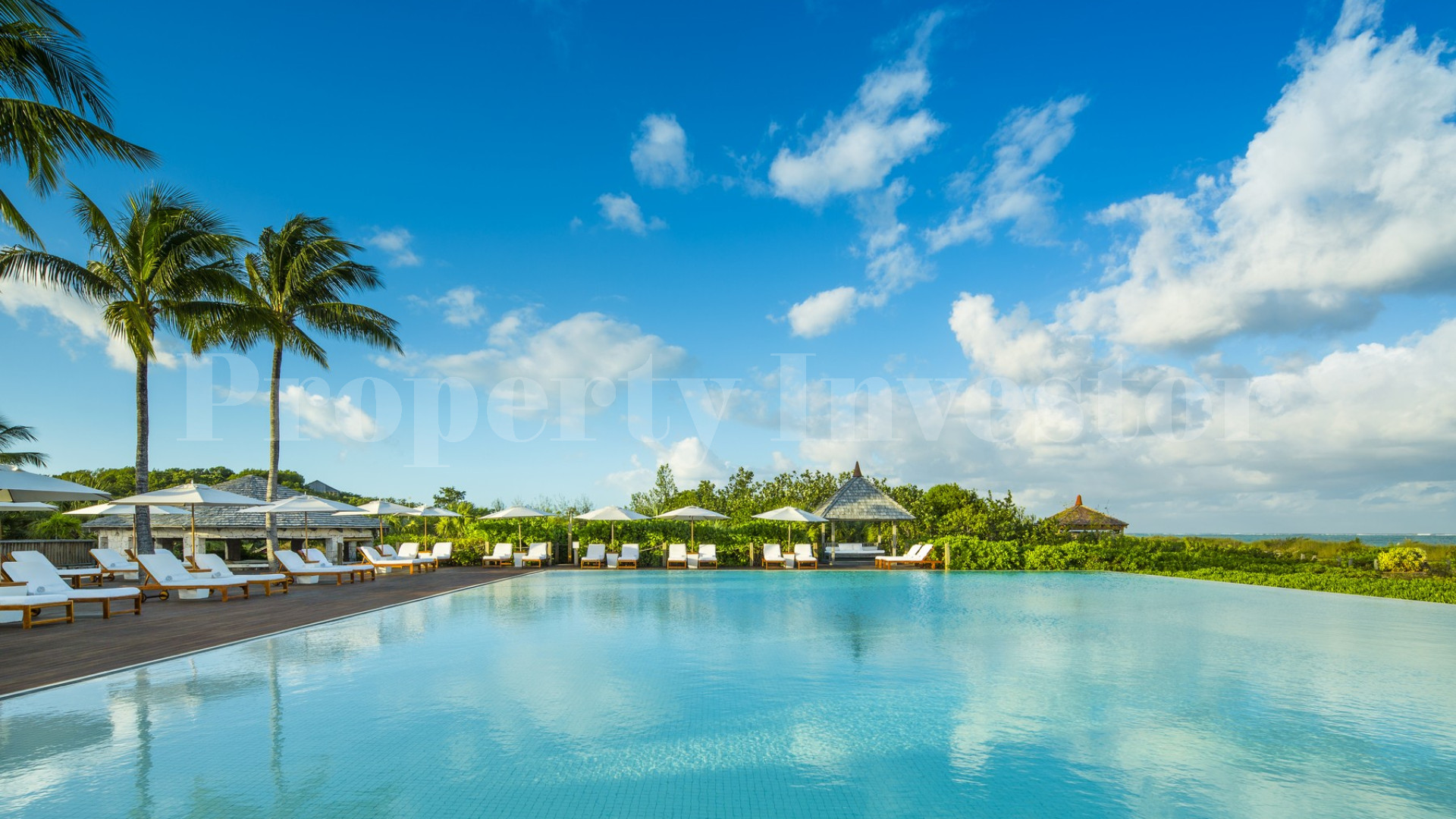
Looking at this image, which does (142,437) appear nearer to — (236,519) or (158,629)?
(158,629)

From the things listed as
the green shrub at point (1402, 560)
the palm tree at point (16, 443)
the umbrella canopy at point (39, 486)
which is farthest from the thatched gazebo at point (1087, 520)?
the palm tree at point (16, 443)

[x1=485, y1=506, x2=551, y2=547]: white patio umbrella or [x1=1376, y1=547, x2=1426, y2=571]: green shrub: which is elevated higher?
[x1=485, y1=506, x2=551, y2=547]: white patio umbrella

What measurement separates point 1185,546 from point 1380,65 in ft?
49.0

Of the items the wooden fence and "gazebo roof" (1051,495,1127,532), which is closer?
the wooden fence

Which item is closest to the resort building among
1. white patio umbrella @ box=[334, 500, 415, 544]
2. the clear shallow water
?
white patio umbrella @ box=[334, 500, 415, 544]

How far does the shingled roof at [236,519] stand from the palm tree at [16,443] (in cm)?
638

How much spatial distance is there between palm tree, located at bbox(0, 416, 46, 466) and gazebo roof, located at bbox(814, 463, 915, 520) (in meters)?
29.2

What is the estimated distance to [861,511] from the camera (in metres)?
25.3

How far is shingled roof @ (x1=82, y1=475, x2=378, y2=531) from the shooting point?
72.0 feet

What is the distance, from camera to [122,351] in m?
16.2

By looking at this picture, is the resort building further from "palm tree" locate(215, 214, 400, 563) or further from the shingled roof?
"palm tree" locate(215, 214, 400, 563)

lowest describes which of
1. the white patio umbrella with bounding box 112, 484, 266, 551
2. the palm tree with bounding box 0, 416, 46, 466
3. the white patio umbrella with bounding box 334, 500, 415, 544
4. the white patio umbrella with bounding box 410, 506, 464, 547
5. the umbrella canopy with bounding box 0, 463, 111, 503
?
the white patio umbrella with bounding box 410, 506, 464, 547

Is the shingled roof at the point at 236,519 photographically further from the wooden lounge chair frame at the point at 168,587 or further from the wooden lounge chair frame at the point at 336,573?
the wooden lounge chair frame at the point at 168,587

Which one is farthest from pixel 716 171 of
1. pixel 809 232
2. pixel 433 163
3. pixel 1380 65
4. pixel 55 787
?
pixel 55 787
